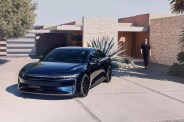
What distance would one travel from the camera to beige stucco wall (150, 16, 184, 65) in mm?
18641

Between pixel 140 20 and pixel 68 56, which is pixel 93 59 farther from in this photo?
pixel 140 20

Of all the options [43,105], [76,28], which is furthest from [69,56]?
[76,28]

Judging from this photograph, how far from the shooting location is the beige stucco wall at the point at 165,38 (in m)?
18.6

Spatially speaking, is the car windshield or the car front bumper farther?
the car windshield

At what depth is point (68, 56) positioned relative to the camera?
9.39m

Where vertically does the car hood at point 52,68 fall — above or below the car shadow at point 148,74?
above

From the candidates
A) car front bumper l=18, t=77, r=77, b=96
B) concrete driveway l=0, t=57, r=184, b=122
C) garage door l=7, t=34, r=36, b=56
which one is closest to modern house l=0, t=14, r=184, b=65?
garage door l=7, t=34, r=36, b=56

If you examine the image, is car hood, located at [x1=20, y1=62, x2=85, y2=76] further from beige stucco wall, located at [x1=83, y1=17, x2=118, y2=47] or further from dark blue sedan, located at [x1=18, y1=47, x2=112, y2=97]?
beige stucco wall, located at [x1=83, y1=17, x2=118, y2=47]

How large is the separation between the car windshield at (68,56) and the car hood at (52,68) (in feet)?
1.69

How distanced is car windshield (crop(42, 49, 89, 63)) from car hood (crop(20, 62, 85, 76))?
0.52 m

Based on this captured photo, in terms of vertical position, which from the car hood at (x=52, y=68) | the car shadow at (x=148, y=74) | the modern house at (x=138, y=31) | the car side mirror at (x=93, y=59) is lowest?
the car shadow at (x=148, y=74)

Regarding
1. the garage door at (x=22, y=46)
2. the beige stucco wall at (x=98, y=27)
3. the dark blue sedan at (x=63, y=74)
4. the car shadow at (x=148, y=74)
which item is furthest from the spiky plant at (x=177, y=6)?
the garage door at (x=22, y=46)

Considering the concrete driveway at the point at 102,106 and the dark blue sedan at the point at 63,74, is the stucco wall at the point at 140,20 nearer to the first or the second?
the concrete driveway at the point at 102,106

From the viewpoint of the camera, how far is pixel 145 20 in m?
22.7
